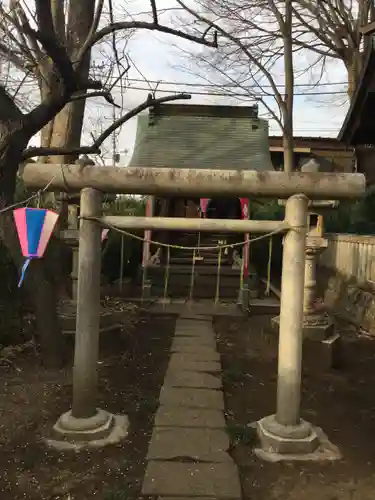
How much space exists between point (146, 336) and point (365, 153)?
12647 millimetres

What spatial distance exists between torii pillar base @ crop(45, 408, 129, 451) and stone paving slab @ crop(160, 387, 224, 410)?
59cm

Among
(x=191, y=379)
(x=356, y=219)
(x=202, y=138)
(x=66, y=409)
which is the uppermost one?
(x=202, y=138)

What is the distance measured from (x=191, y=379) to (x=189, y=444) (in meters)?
1.34

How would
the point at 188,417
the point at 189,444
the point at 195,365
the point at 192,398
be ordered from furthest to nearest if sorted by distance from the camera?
the point at 195,365, the point at 192,398, the point at 188,417, the point at 189,444

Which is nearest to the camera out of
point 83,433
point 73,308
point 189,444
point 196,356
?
point 189,444

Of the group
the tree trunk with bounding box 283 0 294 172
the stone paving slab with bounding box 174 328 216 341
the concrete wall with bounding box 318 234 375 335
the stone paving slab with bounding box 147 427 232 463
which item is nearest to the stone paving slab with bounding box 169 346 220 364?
the stone paving slab with bounding box 174 328 216 341

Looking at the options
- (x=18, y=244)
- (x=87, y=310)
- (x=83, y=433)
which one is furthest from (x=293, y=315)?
(x=18, y=244)

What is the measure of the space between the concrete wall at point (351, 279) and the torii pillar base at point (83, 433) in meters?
5.26

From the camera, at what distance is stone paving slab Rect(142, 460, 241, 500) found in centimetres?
286

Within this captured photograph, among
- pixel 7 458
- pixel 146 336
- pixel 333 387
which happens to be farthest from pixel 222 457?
pixel 146 336

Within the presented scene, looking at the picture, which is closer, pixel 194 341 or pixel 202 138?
pixel 194 341

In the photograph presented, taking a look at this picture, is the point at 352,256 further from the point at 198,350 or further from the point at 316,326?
the point at 198,350

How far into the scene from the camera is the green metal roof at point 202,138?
9086 mm

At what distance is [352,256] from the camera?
31.1 feet
